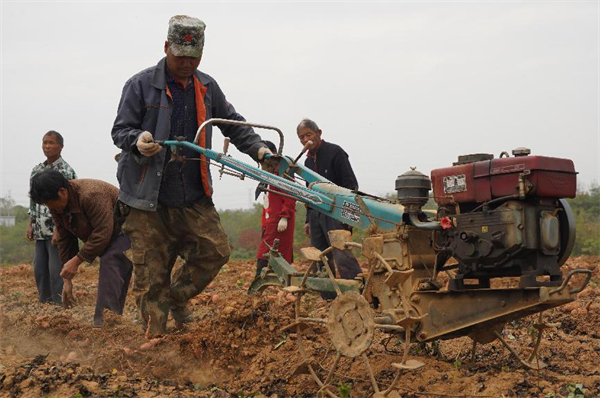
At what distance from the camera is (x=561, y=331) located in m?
6.06

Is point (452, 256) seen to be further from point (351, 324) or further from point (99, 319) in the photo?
point (99, 319)

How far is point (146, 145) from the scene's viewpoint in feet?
17.5

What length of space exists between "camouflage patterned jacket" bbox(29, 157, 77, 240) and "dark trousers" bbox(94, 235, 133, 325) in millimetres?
1960

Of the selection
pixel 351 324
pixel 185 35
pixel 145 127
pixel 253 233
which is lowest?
pixel 253 233

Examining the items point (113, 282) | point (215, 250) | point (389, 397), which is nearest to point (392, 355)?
point (389, 397)

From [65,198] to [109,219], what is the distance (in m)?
0.41

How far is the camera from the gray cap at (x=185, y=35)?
5520 mm

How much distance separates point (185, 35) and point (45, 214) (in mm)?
3801

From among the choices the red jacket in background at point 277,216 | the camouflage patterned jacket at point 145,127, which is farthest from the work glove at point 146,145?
the red jacket in background at point 277,216

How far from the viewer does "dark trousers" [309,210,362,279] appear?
7.61m

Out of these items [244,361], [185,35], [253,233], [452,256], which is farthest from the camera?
[253,233]

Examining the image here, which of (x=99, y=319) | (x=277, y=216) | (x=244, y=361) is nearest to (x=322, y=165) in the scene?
(x=277, y=216)

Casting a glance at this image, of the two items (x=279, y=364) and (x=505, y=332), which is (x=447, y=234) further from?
(x=505, y=332)

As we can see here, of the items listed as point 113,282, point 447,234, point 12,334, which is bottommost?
point 12,334
